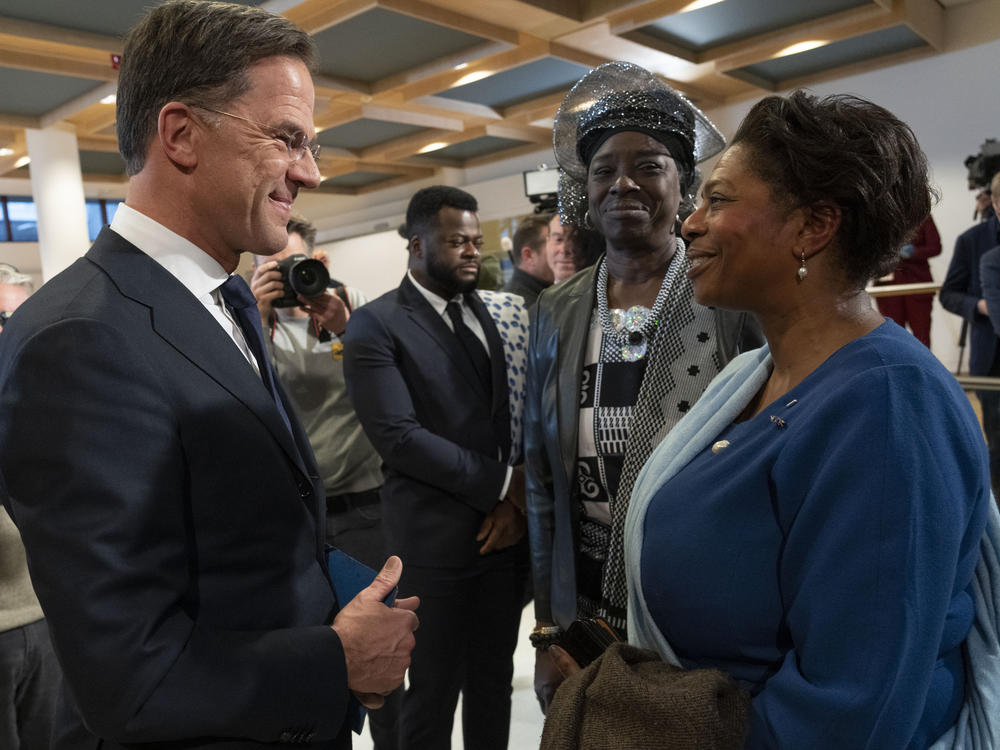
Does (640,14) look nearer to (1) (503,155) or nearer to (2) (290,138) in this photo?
(1) (503,155)

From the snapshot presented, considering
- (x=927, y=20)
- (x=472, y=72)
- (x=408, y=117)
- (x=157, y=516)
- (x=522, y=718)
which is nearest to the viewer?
(x=157, y=516)

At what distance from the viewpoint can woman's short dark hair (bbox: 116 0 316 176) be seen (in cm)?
101

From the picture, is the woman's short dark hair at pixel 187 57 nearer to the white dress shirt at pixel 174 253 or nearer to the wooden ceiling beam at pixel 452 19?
the white dress shirt at pixel 174 253

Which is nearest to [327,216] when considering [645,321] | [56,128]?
[56,128]

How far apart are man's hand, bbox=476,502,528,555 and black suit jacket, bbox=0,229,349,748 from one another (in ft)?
3.55

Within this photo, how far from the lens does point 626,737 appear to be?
0.97 meters

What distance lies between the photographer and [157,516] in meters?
0.87

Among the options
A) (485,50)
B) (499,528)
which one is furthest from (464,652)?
(485,50)

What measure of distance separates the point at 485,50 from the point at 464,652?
19.4ft

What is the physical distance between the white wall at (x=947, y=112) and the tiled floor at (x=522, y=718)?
668cm

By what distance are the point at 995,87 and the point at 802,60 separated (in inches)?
73.1

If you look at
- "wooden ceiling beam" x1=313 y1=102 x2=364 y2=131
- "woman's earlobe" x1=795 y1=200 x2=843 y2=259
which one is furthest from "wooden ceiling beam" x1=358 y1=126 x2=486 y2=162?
"woman's earlobe" x1=795 y1=200 x2=843 y2=259

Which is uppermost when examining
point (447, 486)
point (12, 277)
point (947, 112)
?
point (947, 112)

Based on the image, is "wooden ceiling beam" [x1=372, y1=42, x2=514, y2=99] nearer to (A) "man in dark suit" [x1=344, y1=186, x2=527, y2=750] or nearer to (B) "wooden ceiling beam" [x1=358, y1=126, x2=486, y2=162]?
(B) "wooden ceiling beam" [x1=358, y1=126, x2=486, y2=162]
